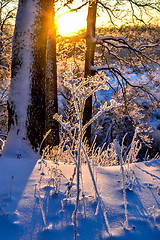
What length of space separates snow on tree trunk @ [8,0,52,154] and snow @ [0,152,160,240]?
160cm

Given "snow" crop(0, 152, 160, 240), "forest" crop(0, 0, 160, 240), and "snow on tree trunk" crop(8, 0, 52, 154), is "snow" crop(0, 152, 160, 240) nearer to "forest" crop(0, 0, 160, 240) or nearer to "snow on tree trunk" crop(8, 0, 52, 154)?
"forest" crop(0, 0, 160, 240)

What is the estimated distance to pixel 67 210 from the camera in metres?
1.53

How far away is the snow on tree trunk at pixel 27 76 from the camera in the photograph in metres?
3.80

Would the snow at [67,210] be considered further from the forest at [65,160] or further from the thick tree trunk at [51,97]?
the thick tree trunk at [51,97]

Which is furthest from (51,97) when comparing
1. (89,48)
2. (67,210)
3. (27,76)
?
(67,210)

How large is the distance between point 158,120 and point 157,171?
14628 mm

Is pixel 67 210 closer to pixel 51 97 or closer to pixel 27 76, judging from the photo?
pixel 27 76

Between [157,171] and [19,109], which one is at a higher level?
[19,109]

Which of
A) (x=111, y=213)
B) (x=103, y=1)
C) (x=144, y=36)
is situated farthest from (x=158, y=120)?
(x=111, y=213)

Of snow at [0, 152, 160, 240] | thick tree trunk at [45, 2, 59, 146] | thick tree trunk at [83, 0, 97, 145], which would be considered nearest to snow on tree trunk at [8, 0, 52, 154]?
snow at [0, 152, 160, 240]

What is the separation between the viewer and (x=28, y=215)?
1432 mm

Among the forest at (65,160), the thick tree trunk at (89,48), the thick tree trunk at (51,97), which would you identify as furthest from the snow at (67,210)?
the thick tree trunk at (89,48)

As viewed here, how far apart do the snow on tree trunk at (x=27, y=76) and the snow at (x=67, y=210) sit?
63.1 inches

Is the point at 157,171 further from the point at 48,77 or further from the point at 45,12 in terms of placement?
the point at 48,77
